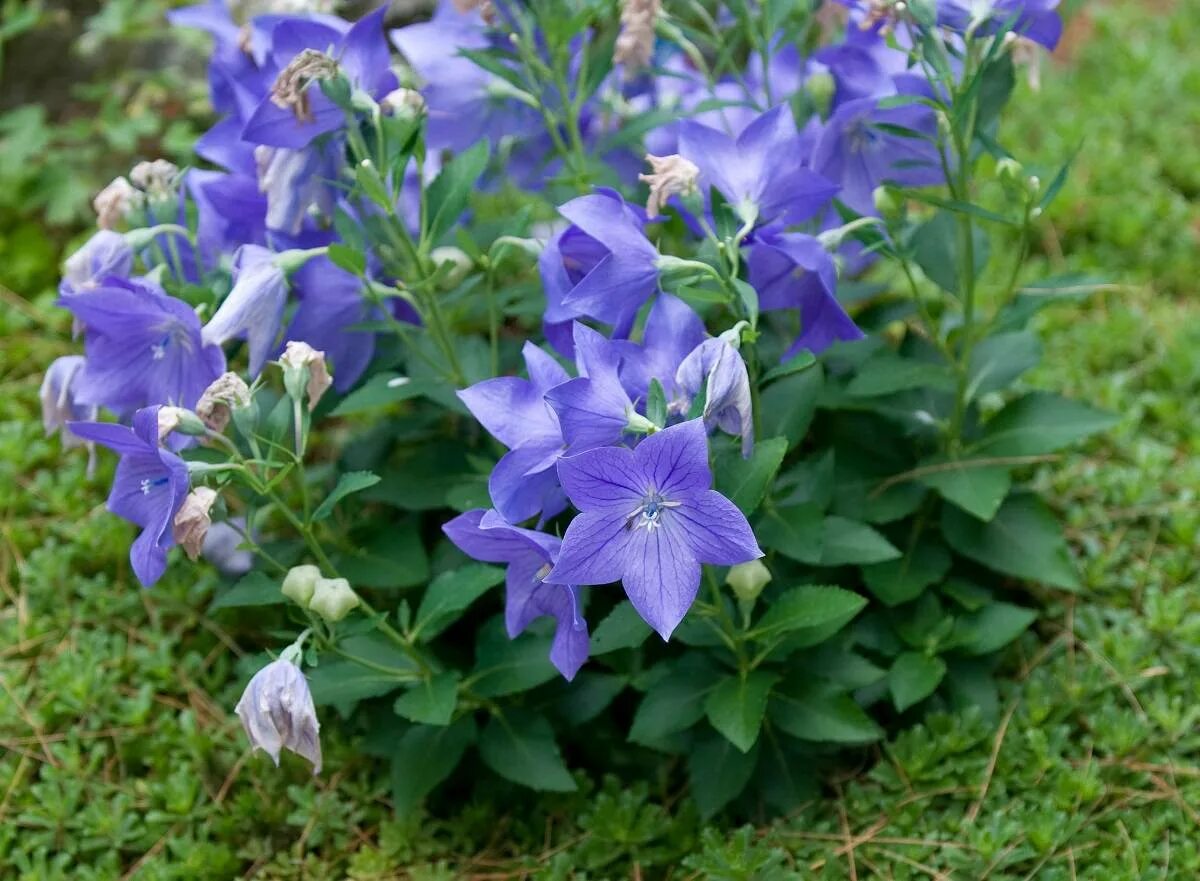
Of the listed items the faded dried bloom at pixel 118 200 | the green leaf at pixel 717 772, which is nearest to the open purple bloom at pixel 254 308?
the faded dried bloom at pixel 118 200

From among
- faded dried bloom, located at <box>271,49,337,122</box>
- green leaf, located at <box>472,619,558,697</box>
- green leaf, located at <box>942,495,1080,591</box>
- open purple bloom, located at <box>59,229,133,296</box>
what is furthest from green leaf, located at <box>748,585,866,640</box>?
open purple bloom, located at <box>59,229,133,296</box>

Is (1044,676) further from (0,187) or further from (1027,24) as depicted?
(0,187)

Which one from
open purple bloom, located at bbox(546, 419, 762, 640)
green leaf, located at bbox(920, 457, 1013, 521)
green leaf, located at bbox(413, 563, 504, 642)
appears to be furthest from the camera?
green leaf, located at bbox(920, 457, 1013, 521)

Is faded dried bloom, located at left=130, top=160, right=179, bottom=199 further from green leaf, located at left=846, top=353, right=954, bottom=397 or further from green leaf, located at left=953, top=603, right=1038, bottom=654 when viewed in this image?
green leaf, located at left=953, top=603, right=1038, bottom=654

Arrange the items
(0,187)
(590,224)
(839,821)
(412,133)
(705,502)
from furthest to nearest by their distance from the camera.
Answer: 1. (0,187)
2. (839,821)
3. (412,133)
4. (590,224)
5. (705,502)

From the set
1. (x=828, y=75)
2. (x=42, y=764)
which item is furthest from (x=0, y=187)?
(x=828, y=75)

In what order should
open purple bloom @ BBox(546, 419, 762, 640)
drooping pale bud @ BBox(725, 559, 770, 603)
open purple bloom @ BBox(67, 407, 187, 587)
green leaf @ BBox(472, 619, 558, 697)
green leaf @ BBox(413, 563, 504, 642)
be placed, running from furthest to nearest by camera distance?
green leaf @ BBox(472, 619, 558, 697) < green leaf @ BBox(413, 563, 504, 642) < drooping pale bud @ BBox(725, 559, 770, 603) < open purple bloom @ BBox(67, 407, 187, 587) < open purple bloom @ BBox(546, 419, 762, 640)

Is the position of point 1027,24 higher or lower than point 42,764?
higher

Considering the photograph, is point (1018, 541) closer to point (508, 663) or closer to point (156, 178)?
point (508, 663)
